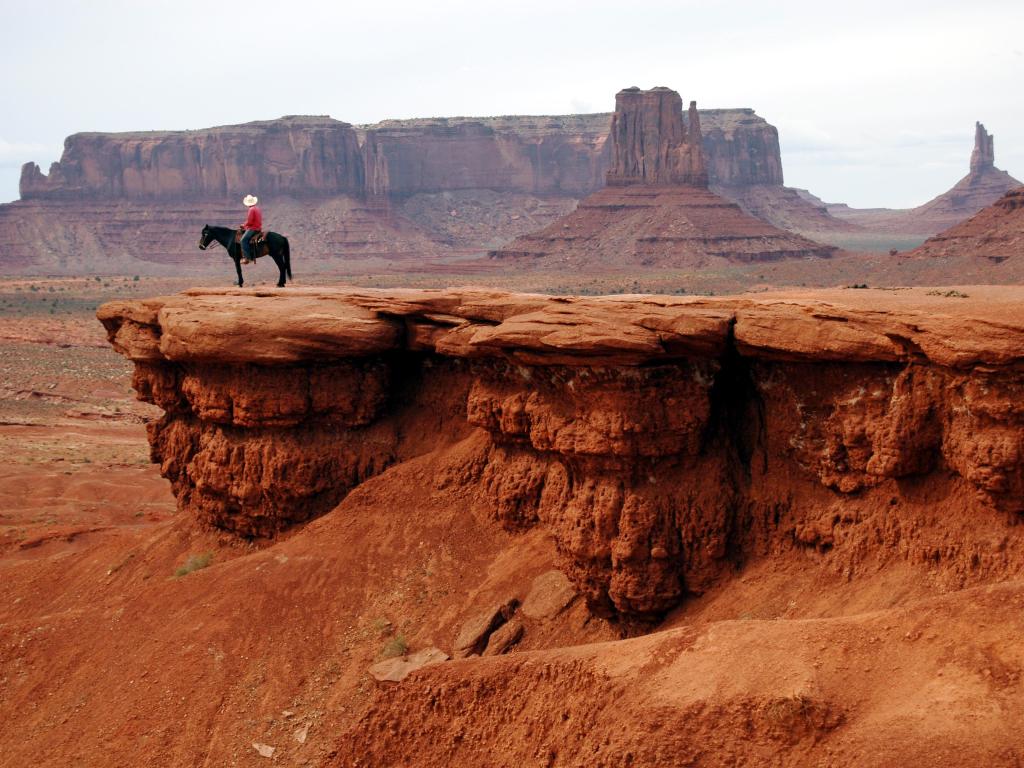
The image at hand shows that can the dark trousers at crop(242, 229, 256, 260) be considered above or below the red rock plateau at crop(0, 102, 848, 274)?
below

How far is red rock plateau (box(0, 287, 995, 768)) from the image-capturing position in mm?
10164

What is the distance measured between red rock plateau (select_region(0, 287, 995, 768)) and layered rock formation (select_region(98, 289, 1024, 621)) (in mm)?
37

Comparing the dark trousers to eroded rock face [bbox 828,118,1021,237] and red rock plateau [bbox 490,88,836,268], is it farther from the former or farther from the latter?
eroded rock face [bbox 828,118,1021,237]

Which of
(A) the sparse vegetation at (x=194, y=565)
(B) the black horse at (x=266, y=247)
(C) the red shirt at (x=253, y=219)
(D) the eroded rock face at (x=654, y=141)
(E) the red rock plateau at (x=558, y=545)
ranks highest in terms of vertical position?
(D) the eroded rock face at (x=654, y=141)

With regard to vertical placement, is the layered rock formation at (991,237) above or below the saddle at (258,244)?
below

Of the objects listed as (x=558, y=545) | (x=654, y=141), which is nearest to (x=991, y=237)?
(x=654, y=141)

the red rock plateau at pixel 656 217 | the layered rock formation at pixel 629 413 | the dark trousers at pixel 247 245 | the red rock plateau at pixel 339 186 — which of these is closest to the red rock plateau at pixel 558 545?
the layered rock formation at pixel 629 413

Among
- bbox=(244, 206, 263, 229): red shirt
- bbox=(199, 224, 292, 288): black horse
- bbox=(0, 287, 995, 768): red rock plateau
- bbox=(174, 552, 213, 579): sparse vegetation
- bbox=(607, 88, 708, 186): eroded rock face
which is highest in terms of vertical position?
bbox=(607, 88, 708, 186): eroded rock face

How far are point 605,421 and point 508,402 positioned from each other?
196 centimetres

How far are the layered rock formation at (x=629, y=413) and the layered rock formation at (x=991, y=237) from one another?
2673 inches

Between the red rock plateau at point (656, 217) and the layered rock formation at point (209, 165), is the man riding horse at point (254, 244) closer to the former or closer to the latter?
the red rock plateau at point (656, 217)

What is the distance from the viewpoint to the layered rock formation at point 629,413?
11.8m

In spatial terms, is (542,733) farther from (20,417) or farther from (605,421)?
(20,417)

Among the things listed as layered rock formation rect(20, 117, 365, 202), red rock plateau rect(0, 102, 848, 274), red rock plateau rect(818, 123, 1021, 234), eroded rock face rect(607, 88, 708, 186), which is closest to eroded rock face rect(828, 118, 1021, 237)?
red rock plateau rect(818, 123, 1021, 234)
